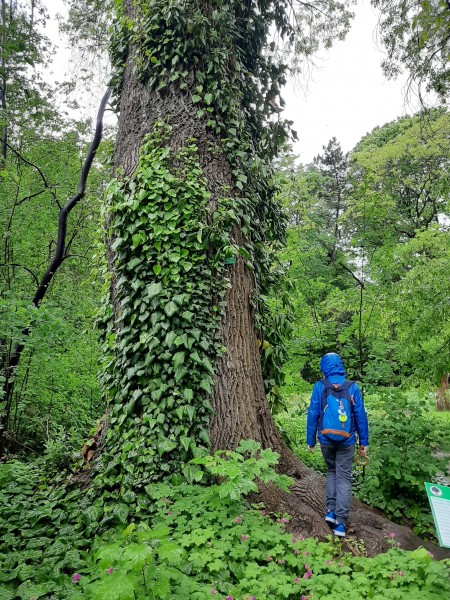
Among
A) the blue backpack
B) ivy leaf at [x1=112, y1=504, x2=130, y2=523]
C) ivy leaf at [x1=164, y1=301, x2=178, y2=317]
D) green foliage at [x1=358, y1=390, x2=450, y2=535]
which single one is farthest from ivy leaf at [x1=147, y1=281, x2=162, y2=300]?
green foliage at [x1=358, y1=390, x2=450, y2=535]

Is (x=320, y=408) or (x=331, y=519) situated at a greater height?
(x=320, y=408)

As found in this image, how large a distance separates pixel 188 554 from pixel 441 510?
1395 millimetres

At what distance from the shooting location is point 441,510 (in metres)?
2.08

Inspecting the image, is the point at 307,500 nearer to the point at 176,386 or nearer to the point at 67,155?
the point at 176,386

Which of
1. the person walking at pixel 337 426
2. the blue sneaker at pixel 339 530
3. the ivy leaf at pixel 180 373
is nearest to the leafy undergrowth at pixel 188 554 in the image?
the blue sneaker at pixel 339 530

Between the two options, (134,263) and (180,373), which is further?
(134,263)

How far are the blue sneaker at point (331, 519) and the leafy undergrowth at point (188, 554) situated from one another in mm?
241

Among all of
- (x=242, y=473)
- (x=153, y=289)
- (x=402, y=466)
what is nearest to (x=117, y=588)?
(x=242, y=473)

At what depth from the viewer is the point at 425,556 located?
2166 millimetres

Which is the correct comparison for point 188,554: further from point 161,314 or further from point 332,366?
point 332,366

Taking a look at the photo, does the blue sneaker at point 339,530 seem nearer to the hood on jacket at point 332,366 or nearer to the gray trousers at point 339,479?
the gray trousers at point 339,479

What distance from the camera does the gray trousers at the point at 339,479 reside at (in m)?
3.15

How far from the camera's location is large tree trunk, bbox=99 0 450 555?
10.3 feet

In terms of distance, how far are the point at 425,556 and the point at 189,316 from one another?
6.96 feet
